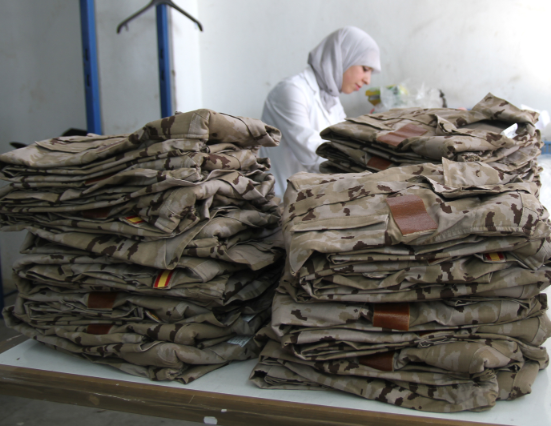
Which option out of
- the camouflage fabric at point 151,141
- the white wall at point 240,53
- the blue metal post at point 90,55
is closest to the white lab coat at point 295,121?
the white wall at point 240,53

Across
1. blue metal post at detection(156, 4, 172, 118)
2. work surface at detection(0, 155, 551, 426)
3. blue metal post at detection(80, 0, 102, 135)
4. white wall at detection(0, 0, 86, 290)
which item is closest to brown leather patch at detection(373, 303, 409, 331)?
work surface at detection(0, 155, 551, 426)

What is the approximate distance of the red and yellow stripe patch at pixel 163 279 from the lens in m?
0.63

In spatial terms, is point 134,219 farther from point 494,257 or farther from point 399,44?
point 399,44

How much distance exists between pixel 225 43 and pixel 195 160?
6.94 ft

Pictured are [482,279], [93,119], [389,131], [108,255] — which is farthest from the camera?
[93,119]

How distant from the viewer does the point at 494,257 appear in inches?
21.8

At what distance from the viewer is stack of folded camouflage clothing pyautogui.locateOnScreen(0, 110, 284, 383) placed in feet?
2.07

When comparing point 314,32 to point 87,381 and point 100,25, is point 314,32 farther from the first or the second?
point 87,381

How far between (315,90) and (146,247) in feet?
5.14

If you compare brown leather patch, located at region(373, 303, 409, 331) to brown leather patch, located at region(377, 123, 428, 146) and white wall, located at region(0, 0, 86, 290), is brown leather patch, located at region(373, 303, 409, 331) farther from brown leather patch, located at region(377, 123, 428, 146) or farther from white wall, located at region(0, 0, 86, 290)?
white wall, located at region(0, 0, 86, 290)

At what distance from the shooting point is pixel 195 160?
2.07ft

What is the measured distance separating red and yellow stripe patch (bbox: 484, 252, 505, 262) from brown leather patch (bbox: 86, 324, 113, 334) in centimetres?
58

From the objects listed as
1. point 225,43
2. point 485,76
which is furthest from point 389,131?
point 225,43

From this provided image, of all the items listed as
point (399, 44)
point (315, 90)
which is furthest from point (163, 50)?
point (399, 44)
